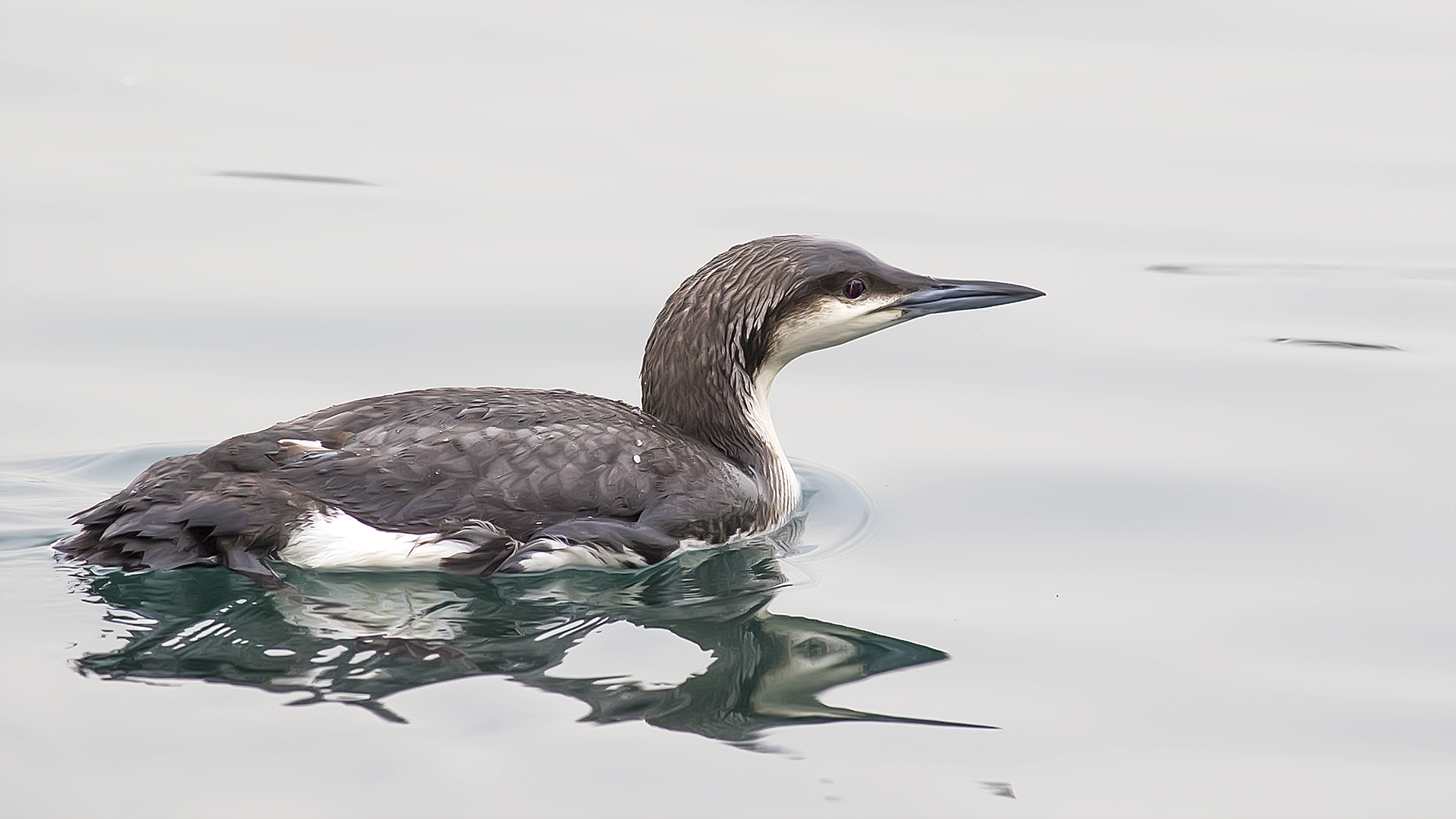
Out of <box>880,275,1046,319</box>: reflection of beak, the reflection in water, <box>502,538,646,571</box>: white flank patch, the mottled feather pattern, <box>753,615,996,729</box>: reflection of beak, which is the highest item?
<box>880,275,1046,319</box>: reflection of beak

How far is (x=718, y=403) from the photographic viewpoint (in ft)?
23.5

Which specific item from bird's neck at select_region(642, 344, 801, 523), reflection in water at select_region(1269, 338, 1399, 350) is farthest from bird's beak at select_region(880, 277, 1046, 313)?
reflection in water at select_region(1269, 338, 1399, 350)

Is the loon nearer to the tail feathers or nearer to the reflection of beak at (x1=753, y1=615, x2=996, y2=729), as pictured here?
the tail feathers

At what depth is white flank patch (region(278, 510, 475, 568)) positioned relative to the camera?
20.4 feet

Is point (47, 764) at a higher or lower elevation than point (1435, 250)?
lower

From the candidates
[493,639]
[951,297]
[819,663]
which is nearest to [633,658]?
[493,639]

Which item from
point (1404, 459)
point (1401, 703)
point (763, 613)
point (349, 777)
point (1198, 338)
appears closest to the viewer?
point (349, 777)

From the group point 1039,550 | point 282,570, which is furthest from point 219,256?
point 1039,550

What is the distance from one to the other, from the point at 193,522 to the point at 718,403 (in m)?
1.95

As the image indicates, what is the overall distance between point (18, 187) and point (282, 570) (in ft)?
17.6

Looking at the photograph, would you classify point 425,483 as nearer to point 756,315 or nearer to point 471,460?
point 471,460

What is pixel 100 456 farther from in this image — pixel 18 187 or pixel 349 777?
pixel 18 187

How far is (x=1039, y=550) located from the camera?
283 inches

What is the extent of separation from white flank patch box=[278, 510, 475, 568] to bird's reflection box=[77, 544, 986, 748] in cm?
6
